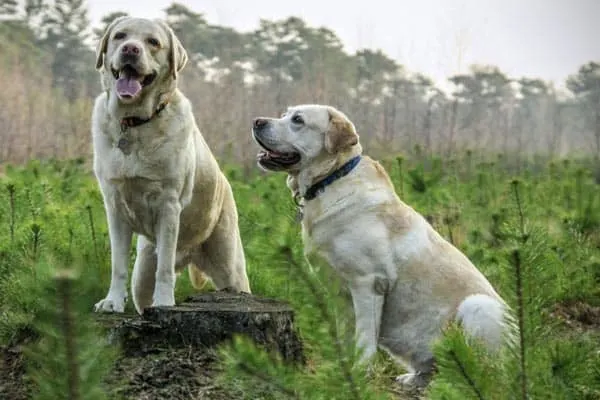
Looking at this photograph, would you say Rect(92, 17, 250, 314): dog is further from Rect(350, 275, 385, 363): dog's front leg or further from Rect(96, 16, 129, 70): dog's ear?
Rect(350, 275, 385, 363): dog's front leg

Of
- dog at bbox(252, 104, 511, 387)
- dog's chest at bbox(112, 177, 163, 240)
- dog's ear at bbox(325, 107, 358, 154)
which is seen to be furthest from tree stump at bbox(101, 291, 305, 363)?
dog's ear at bbox(325, 107, 358, 154)

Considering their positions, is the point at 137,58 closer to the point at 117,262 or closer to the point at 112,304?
the point at 117,262

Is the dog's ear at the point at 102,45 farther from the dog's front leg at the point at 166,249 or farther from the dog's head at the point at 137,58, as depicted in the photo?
the dog's front leg at the point at 166,249

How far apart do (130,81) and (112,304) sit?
3.43ft

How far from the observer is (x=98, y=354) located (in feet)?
3.95

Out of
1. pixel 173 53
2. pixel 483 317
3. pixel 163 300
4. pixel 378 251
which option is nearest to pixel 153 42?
pixel 173 53

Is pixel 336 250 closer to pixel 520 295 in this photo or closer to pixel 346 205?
pixel 346 205

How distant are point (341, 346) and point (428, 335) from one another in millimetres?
2741

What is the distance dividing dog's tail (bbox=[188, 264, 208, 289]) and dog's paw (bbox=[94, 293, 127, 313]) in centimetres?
96

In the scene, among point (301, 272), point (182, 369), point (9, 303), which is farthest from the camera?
point (9, 303)

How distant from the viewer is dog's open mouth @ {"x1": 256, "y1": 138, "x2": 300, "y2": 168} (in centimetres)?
451

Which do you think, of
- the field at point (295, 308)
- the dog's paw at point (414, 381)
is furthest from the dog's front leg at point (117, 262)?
the dog's paw at point (414, 381)

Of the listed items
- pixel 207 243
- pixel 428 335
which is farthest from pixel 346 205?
pixel 207 243

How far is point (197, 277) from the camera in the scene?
5.30 m
